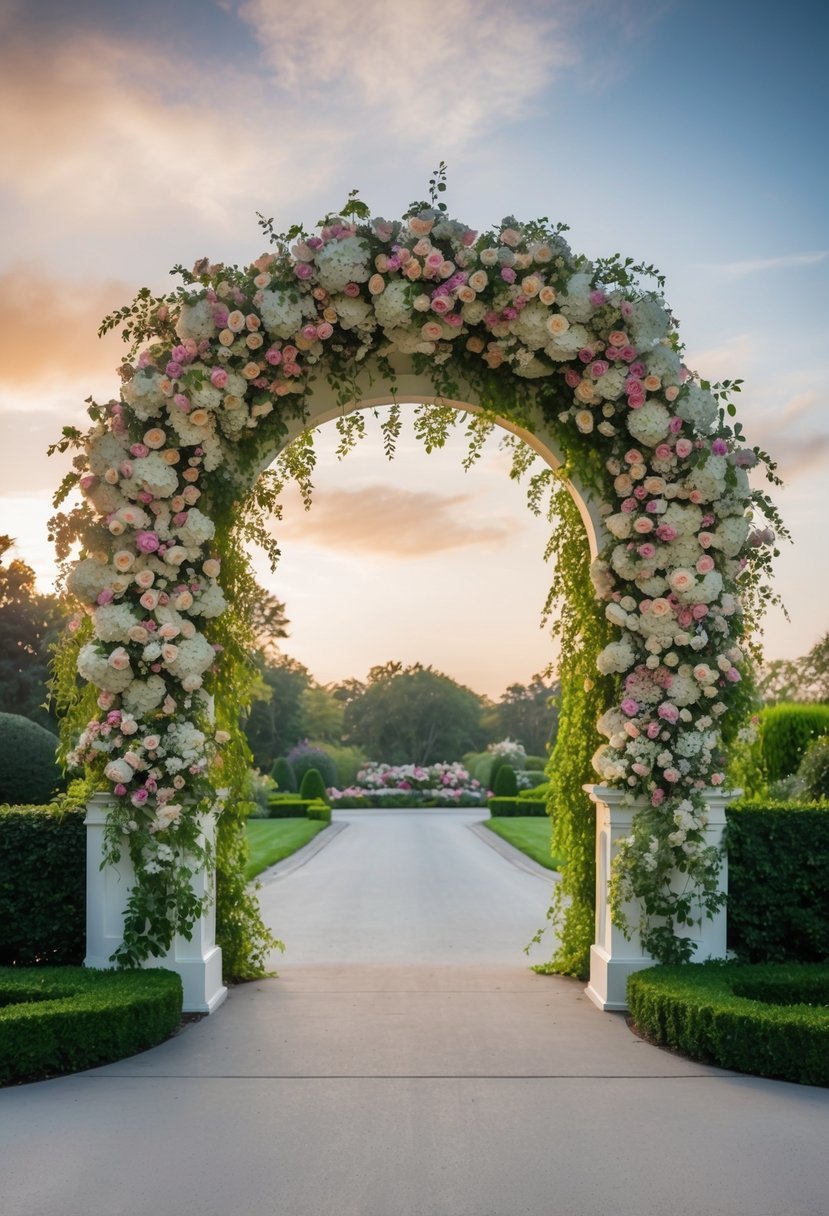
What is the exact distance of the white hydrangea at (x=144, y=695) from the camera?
6.18 m

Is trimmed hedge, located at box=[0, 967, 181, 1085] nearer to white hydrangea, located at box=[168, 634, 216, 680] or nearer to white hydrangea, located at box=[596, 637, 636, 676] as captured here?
white hydrangea, located at box=[168, 634, 216, 680]

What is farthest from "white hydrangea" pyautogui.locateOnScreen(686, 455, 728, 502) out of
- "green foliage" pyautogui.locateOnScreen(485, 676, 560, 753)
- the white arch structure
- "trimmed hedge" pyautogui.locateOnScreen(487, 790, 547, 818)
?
"green foliage" pyautogui.locateOnScreen(485, 676, 560, 753)

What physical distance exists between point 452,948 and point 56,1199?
5.58m

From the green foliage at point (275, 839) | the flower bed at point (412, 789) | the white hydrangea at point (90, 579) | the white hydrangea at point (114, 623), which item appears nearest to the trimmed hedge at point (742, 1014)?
the white hydrangea at point (114, 623)

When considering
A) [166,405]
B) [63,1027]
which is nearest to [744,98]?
[166,405]

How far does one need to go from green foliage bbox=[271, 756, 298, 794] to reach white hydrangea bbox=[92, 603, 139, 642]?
28456 millimetres

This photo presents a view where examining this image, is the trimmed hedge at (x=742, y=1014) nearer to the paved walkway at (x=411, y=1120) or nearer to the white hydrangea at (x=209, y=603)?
the paved walkway at (x=411, y=1120)

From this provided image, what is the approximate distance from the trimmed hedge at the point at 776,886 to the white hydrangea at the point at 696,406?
232cm

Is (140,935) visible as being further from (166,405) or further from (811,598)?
(811,598)

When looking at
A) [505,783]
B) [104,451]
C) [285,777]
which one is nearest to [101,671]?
[104,451]

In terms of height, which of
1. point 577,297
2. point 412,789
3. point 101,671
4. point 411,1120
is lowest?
point 412,789

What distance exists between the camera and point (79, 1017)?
4.99 metres

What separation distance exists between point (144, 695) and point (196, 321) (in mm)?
2141

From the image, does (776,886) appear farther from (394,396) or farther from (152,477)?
(152,477)
